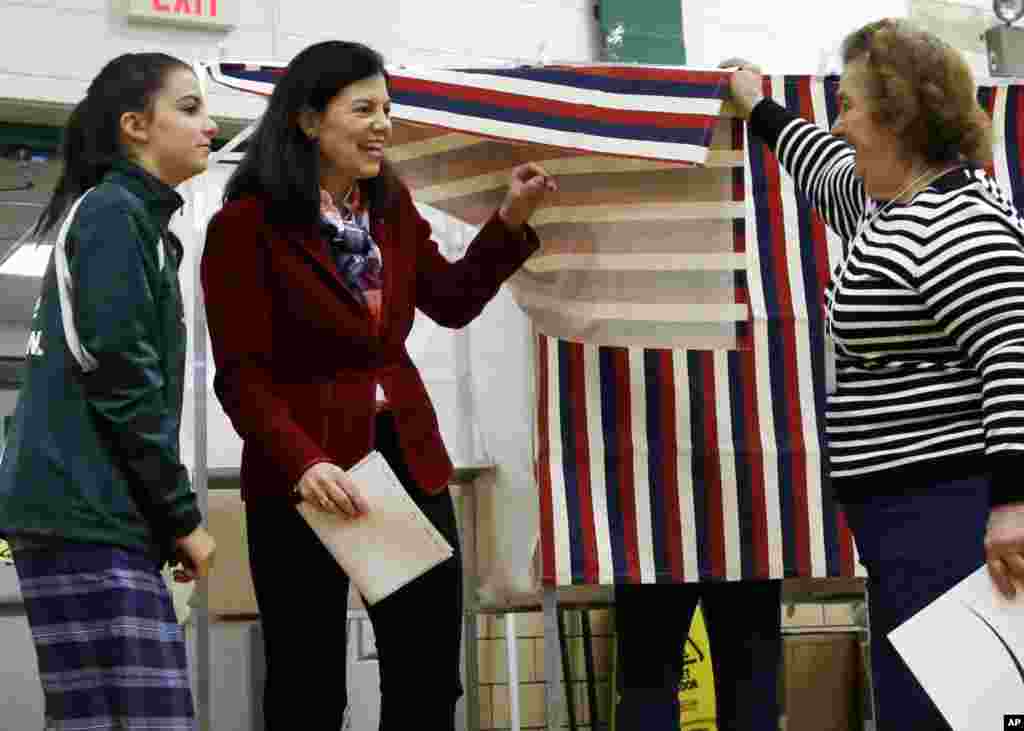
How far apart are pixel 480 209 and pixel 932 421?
1.03 m

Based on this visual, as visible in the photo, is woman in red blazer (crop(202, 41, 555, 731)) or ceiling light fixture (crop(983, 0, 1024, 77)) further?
ceiling light fixture (crop(983, 0, 1024, 77))

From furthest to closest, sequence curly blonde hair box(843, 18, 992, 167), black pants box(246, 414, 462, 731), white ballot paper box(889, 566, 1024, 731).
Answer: black pants box(246, 414, 462, 731) → curly blonde hair box(843, 18, 992, 167) → white ballot paper box(889, 566, 1024, 731)

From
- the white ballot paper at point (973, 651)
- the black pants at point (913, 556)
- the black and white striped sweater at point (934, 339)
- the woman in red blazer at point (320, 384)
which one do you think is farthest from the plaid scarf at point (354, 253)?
the white ballot paper at point (973, 651)

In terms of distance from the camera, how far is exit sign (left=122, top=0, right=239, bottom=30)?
162 inches

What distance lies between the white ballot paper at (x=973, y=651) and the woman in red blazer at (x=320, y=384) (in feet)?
2.35

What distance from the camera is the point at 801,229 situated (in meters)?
2.98

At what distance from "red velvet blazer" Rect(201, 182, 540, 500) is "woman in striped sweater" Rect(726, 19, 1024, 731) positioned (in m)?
0.66

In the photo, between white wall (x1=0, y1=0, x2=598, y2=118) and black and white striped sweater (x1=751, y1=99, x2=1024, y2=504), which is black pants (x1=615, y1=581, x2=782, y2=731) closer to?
black and white striped sweater (x1=751, y1=99, x2=1024, y2=504)

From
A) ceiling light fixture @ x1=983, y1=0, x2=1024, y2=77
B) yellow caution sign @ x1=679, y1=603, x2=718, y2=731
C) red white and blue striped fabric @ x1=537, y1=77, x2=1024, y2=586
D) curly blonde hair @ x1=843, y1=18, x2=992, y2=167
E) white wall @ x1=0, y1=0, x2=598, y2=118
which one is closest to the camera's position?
curly blonde hair @ x1=843, y1=18, x2=992, y2=167

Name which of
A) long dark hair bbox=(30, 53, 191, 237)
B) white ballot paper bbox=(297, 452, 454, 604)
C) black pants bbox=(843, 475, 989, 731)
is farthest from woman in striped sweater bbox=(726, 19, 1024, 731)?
long dark hair bbox=(30, 53, 191, 237)

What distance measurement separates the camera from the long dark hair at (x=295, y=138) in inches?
90.0

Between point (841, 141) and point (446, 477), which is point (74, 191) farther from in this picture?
point (841, 141)

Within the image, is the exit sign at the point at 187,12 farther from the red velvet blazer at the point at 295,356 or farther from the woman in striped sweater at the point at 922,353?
the woman in striped sweater at the point at 922,353

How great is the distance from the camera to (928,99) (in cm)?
209
